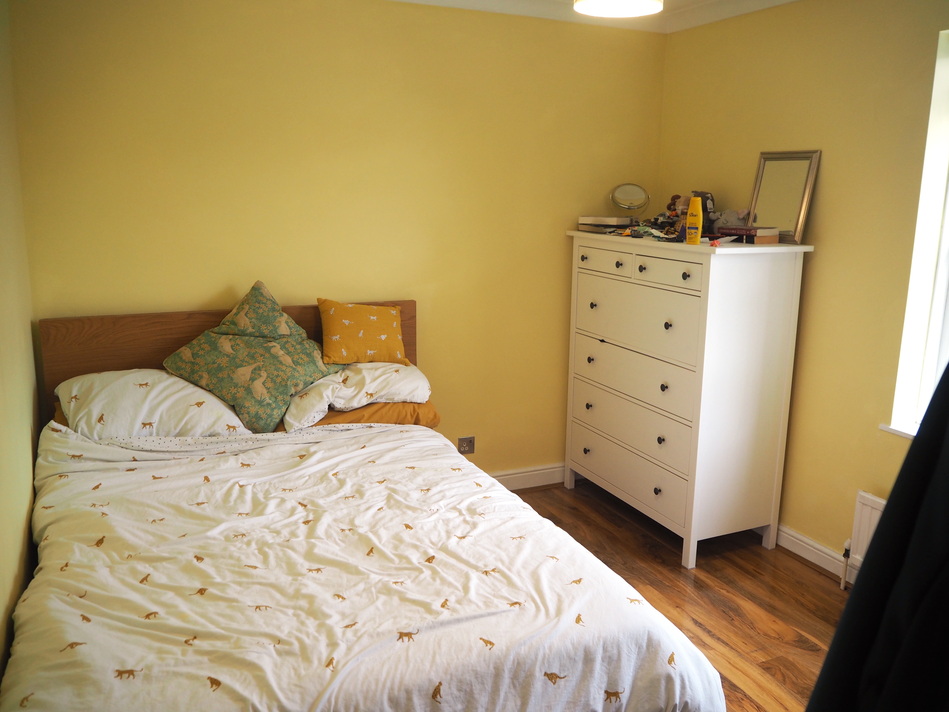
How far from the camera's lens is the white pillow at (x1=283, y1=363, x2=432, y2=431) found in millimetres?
3047

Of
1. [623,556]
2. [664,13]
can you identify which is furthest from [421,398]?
[664,13]

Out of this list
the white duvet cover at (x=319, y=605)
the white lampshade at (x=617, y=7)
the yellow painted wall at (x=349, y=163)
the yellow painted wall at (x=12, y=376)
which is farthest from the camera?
the yellow painted wall at (x=349, y=163)

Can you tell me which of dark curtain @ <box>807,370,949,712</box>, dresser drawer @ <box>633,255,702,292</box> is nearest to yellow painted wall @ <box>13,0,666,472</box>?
dresser drawer @ <box>633,255,702,292</box>

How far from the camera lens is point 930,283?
9.16 feet

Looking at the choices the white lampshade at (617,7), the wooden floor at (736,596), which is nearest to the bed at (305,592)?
the wooden floor at (736,596)

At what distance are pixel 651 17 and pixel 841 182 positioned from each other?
1514 mm

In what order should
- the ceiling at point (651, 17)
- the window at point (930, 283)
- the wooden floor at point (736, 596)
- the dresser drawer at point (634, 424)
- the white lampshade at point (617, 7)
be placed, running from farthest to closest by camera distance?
the ceiling at point (651, 17), the dresser drawer at point (634, 424), the window at point (930, 283), the wooden floor at point (736, 596), the white lampshade at point (617, 7)

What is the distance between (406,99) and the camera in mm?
3514

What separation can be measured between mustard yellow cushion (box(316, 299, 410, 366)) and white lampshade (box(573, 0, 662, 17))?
5.39 feet

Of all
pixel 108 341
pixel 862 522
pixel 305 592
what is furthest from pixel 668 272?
pixel 108 341

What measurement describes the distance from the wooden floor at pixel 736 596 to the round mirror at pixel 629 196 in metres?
1.64

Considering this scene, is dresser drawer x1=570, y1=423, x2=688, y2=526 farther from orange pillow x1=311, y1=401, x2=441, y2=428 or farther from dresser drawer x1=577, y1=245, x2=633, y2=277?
orange pillow x1=311, y1=401, x2=441, y2=428

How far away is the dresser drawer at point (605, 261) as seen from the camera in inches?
138

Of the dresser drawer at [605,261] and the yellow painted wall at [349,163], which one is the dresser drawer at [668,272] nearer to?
the dresser drawer at [605,261]
